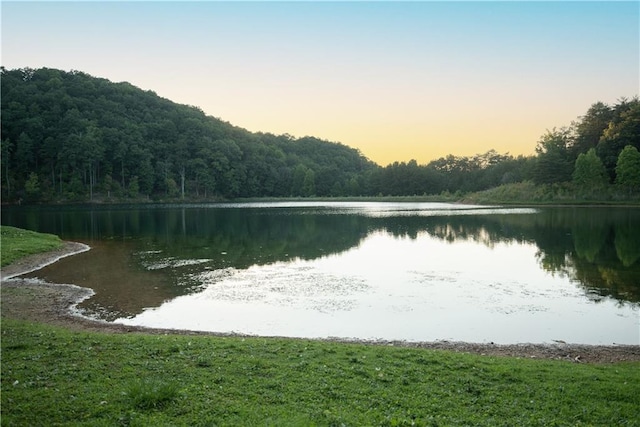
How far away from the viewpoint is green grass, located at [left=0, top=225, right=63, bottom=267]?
2761 cm

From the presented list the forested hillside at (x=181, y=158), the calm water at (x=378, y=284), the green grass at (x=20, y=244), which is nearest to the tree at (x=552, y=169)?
the forested hillside at (x=181, y=158)

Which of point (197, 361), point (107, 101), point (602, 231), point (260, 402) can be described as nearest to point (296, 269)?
point (197, 361)

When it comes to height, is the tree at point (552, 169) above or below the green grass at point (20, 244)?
above

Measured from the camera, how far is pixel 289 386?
330 inches

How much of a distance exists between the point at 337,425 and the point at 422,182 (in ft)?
541

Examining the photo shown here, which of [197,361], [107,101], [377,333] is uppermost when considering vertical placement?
[107,101]

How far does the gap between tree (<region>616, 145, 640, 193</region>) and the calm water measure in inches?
2237

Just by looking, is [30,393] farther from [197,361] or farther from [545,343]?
[545,343]

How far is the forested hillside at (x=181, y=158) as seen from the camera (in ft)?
332

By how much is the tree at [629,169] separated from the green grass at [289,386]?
309 ft

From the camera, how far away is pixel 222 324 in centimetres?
1603

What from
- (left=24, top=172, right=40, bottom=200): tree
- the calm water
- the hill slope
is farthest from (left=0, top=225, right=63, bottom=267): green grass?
the hill slope

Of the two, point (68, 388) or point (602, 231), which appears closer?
point (68, 388)

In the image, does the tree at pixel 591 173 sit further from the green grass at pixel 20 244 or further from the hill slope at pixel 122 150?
the green grass at pixel 20 244
